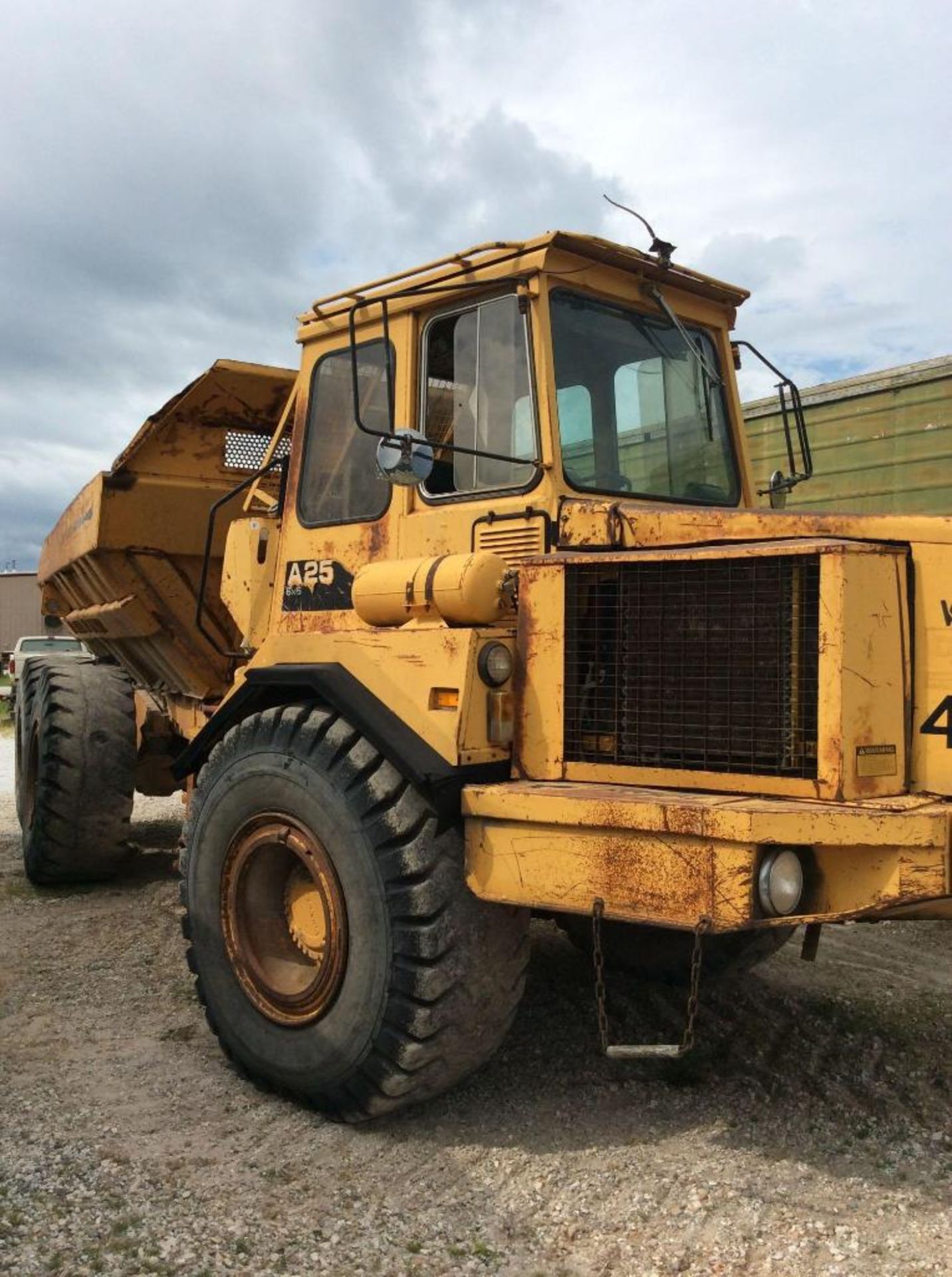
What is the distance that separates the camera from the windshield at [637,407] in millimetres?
4070

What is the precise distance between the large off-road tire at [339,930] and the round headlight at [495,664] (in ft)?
1.42

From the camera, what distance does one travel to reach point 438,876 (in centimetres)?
355

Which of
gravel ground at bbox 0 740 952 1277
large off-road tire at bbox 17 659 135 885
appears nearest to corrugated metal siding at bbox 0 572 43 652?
large off-road tire at bbox 17 659 135 885

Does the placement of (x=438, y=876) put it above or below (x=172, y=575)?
below

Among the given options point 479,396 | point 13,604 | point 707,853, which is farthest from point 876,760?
point 13,604

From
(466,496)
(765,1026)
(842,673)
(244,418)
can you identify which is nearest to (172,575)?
(244,418)

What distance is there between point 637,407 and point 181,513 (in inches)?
130

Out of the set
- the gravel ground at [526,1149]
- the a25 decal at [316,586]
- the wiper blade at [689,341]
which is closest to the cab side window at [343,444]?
the a25 decal at [316,586]

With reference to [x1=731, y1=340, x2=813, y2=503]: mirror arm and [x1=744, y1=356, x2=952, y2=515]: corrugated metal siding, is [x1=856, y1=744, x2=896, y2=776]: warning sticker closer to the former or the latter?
[x1=731, y1=340, x2=813, y2=503]: mirror arm

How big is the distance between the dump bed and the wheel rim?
2.53 m

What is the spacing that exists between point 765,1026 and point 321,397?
317cm

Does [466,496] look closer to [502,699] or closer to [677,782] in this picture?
[502,699]

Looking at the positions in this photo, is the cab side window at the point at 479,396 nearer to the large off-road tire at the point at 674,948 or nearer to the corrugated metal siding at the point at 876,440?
the large off-road tire at the point at 674,948

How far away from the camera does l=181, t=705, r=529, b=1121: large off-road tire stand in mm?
3541
